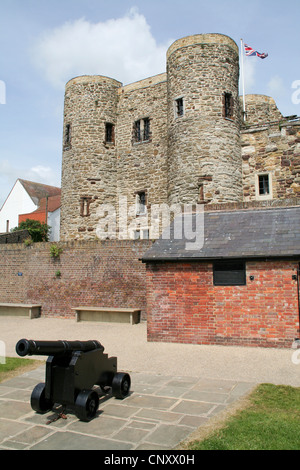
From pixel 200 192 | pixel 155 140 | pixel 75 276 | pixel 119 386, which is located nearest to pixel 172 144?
pixel 155 140

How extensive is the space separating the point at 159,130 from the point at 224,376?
652 inches

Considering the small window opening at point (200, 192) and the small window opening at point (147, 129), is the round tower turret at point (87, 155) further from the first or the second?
the small window opening at point (200, 192)

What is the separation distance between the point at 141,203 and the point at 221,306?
12842mm

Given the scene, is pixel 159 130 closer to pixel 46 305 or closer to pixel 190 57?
pixel 190 57

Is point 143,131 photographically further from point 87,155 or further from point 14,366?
point 14,366

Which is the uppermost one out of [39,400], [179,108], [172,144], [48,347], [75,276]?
[179,108]

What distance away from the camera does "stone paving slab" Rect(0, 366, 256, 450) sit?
14.9 ft

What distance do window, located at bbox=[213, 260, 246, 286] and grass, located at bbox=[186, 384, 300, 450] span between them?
422cm

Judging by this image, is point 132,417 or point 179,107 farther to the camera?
point 179,107

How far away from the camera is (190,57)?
18.6 metres

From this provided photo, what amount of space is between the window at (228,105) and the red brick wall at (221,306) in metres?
10.8

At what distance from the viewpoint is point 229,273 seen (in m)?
10.2

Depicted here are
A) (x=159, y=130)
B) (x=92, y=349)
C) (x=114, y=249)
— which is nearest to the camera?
(x=92, y=349)

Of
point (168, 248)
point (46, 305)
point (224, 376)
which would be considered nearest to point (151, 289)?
point (168, 248)
